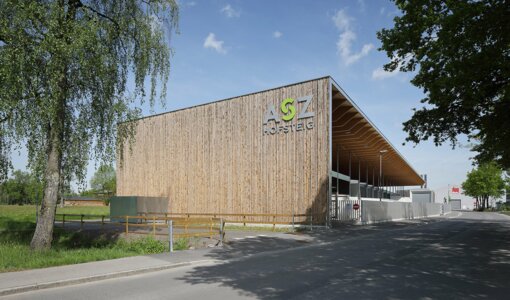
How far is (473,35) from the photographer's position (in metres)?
12.7

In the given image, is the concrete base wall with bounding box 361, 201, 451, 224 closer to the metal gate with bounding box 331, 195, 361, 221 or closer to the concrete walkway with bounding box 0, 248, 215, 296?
the metal gate with bounding box 331, 195, 361, 221

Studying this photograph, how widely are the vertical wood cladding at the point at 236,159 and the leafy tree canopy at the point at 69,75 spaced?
12.6 metres

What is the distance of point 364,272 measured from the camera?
9.48m

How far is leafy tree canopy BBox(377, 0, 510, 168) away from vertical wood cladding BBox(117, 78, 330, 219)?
22.4 feet

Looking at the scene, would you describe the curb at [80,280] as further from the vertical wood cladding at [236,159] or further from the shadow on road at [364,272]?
the vertical wood cladding at [236,159]

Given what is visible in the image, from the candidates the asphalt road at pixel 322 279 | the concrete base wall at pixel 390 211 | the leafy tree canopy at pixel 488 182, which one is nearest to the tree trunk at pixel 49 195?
the asphalt road at pixel 322 279

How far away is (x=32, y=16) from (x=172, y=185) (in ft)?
75.3

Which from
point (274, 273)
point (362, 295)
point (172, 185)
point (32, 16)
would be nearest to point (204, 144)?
point (172, 185)

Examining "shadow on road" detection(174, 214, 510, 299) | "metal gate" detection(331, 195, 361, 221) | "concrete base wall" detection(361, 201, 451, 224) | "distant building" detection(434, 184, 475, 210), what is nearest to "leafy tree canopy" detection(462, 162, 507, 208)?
"concrete base wall" detection(361, 201, 451, 224)

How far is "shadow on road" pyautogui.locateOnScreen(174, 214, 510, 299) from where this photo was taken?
738 cm

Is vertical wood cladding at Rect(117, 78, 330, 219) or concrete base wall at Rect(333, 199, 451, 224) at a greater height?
vertical wood cladding at Rect(117, 78, 330, 219)

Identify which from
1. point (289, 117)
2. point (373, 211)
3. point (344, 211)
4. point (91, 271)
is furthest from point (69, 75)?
point (373, 211)

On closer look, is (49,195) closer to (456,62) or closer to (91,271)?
(91,271)

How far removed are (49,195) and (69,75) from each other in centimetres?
389
